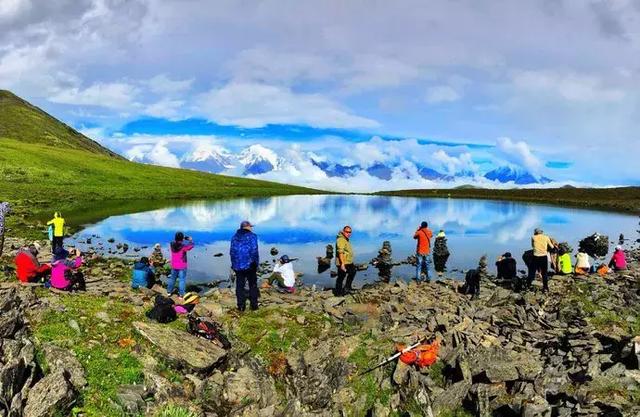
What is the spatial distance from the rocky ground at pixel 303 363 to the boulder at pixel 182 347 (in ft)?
0.14

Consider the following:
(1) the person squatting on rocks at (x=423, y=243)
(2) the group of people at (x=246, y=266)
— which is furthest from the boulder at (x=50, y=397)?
(1) the person squatting on rocks at (x=423, y=243)

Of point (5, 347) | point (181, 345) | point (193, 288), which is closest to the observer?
point (5, 347)

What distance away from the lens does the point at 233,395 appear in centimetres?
1387

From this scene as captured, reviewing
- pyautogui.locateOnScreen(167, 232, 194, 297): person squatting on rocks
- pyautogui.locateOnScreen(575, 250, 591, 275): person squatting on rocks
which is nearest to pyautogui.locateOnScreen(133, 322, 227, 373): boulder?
pyautogui.locateOnScreen(167, 232, 194, 297): person squatting on rocks

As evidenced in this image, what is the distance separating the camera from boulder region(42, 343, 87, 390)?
1247 cm

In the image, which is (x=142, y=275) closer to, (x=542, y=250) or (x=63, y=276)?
(x=63, y=276)

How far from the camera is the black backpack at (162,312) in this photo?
1703 cm

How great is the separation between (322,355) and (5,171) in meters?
133

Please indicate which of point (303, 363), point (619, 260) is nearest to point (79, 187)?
point (619, 260)

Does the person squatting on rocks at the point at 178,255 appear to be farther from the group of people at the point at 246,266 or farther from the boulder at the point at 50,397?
the boulder at the point at 50,397

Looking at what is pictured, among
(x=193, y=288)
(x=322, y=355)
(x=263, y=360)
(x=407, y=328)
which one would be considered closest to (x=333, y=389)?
(x=322, y=355)

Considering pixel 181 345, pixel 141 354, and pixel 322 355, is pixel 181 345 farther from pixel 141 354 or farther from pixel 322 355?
pixel 322 355

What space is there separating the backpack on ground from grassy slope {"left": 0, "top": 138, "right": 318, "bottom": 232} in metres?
48.8

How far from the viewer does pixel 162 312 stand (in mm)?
17141
